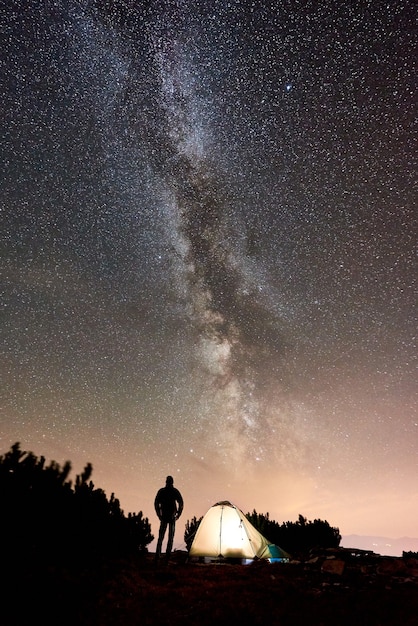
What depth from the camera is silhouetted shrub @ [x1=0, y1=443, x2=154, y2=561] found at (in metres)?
9.67

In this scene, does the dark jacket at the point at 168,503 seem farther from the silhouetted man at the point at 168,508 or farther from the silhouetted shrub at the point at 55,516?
the silhouetted shrub at the point at 55,516

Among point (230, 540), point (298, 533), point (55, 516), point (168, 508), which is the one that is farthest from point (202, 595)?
point (298, 533)

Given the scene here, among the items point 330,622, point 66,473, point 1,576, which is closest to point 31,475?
point 66,473

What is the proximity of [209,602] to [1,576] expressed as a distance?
345 cm

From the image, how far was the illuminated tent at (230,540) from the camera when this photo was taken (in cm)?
1419

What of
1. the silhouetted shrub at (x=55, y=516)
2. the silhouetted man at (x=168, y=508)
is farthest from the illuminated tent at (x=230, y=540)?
the silhouetted man at (x=168, y=508)

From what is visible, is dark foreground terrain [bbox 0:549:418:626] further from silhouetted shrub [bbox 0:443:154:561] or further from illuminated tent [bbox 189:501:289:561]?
illuminated tent [bbox 189:501:289:561]

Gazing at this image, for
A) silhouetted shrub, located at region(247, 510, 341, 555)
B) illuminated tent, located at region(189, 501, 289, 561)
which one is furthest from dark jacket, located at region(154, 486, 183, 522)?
silhouetted shrub, located at region(247, 510, 341, 555)

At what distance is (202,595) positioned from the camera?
8406 millimetres

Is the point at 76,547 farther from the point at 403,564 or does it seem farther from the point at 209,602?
the point at 403,564

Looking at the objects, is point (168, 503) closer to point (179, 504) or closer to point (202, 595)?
point (179, 504)

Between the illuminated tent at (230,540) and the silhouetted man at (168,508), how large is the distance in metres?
3.30

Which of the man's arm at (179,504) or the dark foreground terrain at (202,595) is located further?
the man's arm at (179,504)

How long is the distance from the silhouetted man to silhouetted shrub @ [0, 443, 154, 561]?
1.54 m
